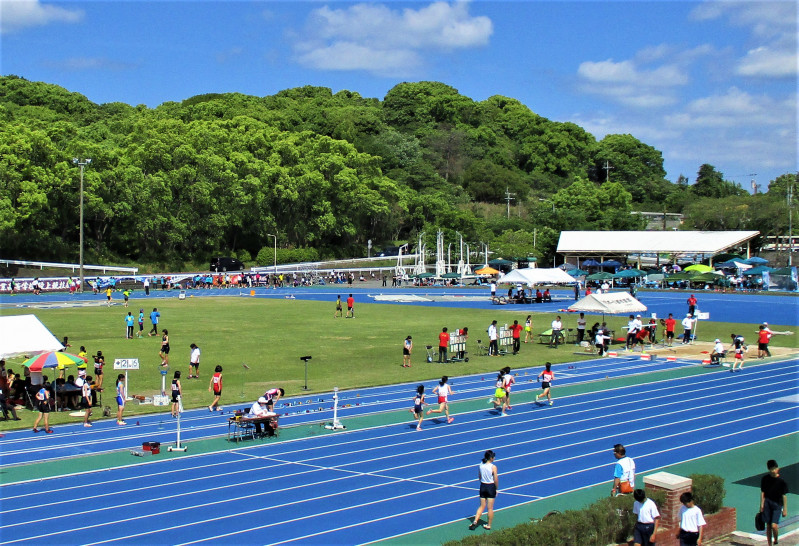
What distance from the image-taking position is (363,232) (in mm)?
109375

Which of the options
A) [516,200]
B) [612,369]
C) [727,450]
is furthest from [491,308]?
[516,200]

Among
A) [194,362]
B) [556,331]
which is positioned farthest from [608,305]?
[194,362]

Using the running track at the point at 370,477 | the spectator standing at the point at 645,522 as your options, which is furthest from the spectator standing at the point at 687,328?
the spectator standing at the point at 645,522

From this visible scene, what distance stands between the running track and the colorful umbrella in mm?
6782

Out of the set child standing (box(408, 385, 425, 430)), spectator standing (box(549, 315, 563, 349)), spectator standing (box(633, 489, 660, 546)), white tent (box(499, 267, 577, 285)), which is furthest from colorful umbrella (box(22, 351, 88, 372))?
white tent (box(499, 267, 577, 285))

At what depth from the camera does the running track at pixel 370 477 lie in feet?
42.4

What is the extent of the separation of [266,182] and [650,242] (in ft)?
139

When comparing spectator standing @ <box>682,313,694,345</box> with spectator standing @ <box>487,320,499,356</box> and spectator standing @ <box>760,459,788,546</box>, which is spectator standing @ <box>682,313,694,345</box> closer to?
spectator standing @ <box>487,320,499,356</box>

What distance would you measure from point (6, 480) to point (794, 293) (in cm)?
6428

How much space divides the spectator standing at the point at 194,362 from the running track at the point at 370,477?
8.58 metres

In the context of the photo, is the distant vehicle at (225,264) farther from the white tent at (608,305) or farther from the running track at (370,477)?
the running track at (370,477)

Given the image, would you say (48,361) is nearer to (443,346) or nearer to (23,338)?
(23,338)

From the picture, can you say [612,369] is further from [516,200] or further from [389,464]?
[516,200]

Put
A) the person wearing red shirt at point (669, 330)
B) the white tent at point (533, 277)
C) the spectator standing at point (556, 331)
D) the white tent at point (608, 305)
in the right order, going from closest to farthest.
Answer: the white tent at point (608, 305), the spectator standing at point (556, 331), the person wearing red shirt at point (669, 330), the white tent at point (533, 277)
